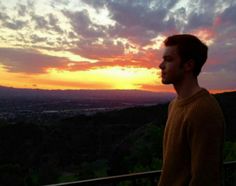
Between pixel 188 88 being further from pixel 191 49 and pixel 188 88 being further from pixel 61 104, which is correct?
pixel 61 104

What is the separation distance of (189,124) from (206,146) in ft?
0.29

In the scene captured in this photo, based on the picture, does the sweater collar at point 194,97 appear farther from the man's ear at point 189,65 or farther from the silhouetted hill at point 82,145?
the silhouetted hill at point 82,145

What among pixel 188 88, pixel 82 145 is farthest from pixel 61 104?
pixel 188 88

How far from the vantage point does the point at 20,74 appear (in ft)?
104

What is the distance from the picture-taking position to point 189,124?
1.36 meters

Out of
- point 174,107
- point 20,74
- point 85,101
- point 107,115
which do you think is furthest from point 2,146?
point 85,101

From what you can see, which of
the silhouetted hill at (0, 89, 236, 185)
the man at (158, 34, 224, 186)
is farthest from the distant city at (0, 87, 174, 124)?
the man at (158, 34, 224, 186)

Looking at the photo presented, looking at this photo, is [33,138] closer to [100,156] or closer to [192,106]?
[100,156]

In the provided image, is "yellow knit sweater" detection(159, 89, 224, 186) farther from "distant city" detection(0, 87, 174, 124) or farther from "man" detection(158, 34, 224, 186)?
"distant city" detection(0, 87, 174, 124)

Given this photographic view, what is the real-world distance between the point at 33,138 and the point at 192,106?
39991 millimetres

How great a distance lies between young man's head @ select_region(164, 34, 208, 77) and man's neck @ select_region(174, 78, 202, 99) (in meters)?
0.03

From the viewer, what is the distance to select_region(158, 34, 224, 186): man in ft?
4.37

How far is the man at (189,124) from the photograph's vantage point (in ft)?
4.37

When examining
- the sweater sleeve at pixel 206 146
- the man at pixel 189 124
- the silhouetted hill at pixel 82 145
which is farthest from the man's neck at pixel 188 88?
the silhouetted hill at pixel 82 145
